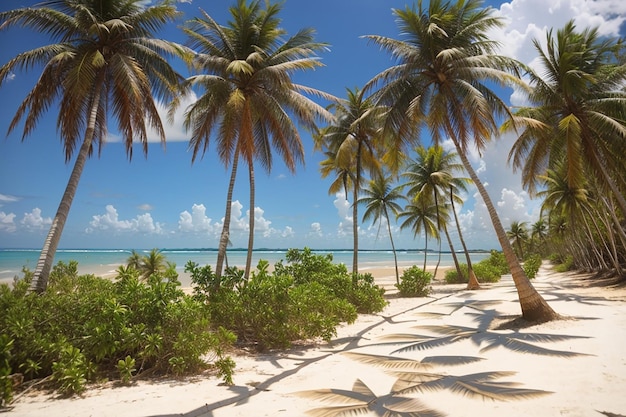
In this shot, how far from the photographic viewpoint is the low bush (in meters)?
4.37

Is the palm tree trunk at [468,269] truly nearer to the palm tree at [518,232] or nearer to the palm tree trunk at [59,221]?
the palm tree trunk at [59,221]

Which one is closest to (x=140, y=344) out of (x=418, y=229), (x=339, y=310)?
(x=339, y=310)

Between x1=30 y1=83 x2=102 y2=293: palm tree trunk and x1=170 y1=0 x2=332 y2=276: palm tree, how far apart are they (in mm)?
3074

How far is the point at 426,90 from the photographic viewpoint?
10664 mm

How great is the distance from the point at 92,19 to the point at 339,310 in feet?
34.6

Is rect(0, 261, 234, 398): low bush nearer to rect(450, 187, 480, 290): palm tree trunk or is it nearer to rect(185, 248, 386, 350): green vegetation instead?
rect(185, 248, 386, 350): green vegetation

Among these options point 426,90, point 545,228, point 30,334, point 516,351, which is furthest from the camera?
point 545,228

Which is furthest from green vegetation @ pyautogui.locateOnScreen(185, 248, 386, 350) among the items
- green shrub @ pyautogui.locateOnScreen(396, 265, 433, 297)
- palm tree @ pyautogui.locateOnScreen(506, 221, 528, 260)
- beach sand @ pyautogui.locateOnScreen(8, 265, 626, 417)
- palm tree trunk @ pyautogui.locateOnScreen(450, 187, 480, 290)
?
palm tree @ pyautogui.locateOnScreen(506, 221, 528, 260)

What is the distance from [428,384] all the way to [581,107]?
41.9ft

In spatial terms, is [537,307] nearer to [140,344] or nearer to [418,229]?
[140,344]

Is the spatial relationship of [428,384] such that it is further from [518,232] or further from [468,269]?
[518,232]

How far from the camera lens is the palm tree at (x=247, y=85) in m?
10.6

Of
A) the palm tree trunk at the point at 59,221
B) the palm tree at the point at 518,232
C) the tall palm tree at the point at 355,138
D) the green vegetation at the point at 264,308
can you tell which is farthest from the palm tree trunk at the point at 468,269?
the palm tree at the point at 518,232

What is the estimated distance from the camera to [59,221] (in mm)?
8211
